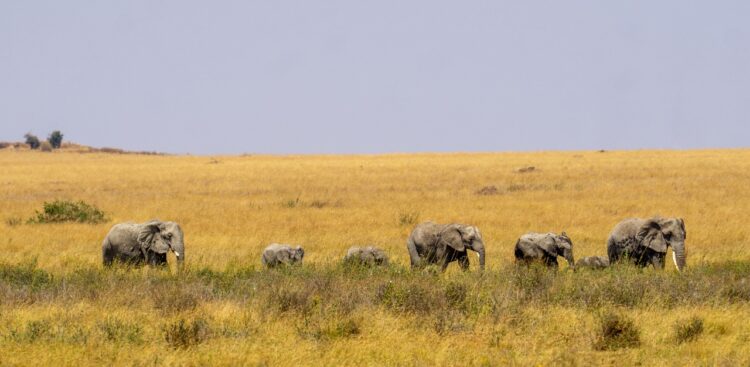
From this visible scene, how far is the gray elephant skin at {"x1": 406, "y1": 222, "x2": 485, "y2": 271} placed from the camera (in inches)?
682

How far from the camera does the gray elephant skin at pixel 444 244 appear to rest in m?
17.3

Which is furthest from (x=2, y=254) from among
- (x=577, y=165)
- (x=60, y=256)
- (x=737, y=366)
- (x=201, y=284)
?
(x=577, y=165)

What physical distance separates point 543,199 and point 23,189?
78.5ft

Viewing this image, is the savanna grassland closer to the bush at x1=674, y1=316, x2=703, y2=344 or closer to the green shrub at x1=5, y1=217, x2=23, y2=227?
the bush at x1=674, y1=316, x2=703, y2=344

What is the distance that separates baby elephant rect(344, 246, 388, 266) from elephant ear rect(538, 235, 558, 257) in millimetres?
2915

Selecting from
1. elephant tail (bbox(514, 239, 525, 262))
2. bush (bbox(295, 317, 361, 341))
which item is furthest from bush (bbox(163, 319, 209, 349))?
elephant tail (bbox(514, 239, 525, 262))

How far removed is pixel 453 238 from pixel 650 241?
3.48 metres

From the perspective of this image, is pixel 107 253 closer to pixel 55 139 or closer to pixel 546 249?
pixel 546 249

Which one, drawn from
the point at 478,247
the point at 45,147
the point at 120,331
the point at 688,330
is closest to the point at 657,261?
the point at 478,247

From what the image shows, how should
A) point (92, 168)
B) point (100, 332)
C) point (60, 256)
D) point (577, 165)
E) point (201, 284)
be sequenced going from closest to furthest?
point (100, 332) < point (201, 284) < point (60, 256) < point (577, 165) < point (92, 168)

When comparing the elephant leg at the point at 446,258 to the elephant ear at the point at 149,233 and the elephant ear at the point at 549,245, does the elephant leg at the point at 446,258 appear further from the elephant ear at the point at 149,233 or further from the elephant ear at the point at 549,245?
the elephant ear at the point at 149,233

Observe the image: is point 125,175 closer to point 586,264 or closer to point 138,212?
point 138,212

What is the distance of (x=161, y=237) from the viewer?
1773 cm

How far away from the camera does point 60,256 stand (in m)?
20.1
